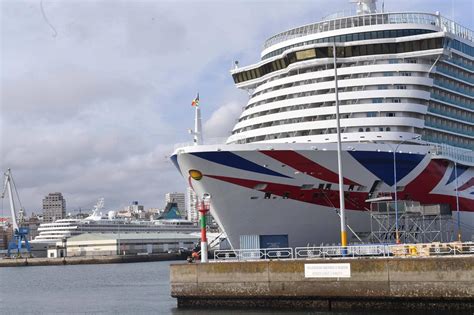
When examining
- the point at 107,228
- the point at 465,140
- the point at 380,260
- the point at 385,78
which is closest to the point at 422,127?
the point at 385,78

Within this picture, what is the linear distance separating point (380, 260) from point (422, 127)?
54.6 ft

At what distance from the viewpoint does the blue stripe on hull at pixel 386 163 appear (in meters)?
38.2

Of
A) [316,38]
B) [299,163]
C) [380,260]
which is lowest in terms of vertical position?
[380,260]

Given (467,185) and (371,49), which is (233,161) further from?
(467,185)

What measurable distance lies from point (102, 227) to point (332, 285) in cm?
14225

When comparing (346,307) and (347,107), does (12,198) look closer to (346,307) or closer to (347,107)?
(347,107)

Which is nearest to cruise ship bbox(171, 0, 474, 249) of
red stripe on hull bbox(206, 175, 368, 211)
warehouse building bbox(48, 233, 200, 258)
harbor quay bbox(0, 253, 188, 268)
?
red stripe on hull bbox(206, 175, 368, 211)

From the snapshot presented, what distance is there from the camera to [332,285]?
2862cm

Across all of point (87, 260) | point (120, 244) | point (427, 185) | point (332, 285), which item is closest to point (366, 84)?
point (427, 185)

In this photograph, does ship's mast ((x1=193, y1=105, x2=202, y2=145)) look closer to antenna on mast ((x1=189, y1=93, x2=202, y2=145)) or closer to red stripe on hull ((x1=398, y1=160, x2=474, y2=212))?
antenna on mast ((x1=189, y1=93, x2=202, y2=145))

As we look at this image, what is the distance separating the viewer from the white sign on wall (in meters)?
28.3

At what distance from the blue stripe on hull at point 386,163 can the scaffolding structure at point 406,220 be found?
140 cm

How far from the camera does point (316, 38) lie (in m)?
46.6

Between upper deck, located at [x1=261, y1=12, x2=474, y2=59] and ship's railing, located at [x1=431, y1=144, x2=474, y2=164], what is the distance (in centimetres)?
790
